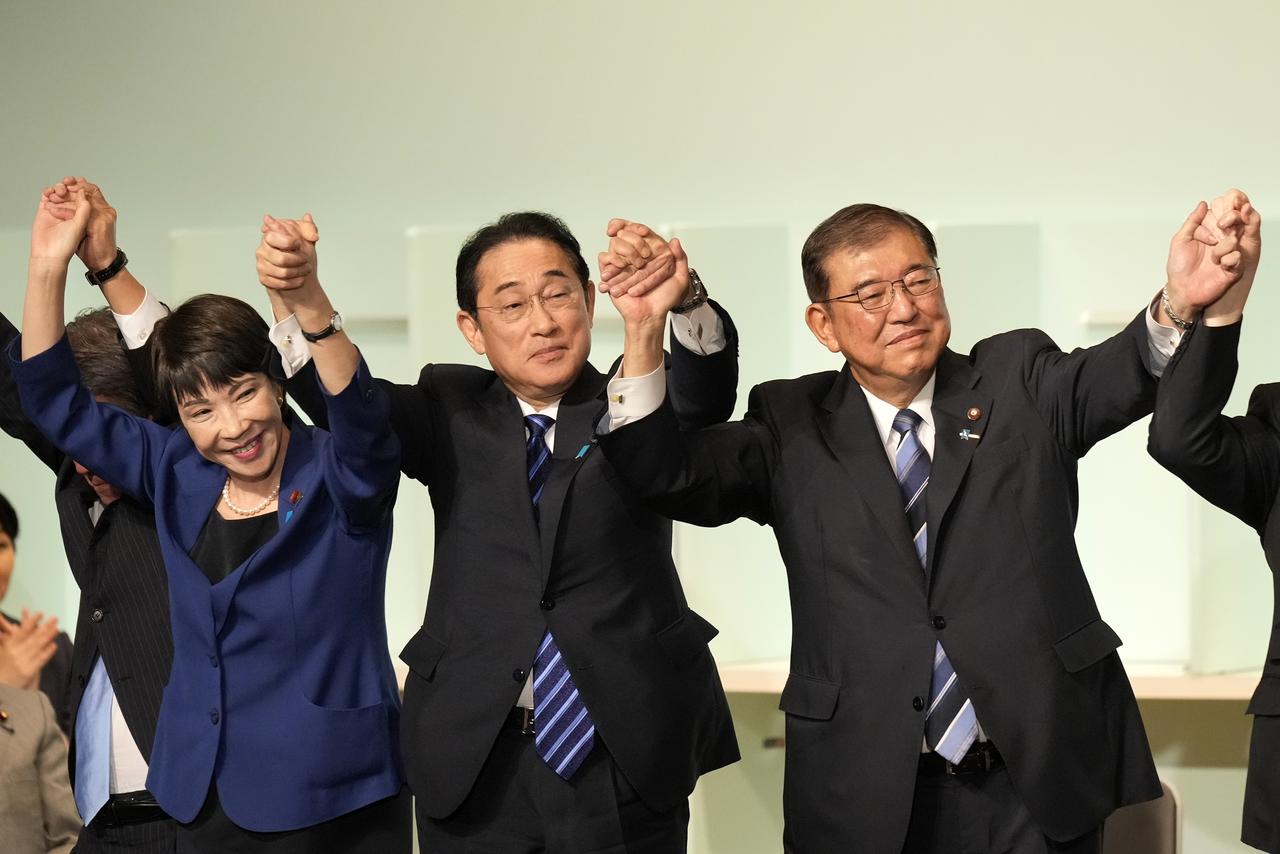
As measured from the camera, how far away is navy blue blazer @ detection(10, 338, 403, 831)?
2.38 m

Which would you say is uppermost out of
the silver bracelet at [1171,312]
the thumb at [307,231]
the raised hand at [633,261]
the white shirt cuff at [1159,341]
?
the thumb at [307,231]

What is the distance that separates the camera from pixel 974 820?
2113 mm

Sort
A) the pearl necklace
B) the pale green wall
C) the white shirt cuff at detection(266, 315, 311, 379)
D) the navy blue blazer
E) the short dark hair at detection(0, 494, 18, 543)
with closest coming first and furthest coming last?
1. the white shirt cuff at detection(266, 315, 311, 379)
2. the navy blue blazer
3. the pearl necklace
4. the short dark hair at detection(0, 494, 18, 543)
5. the pale green wall

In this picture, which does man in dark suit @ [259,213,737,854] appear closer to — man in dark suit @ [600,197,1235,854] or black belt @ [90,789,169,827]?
man in dark suit @ [600,197,1235,854]

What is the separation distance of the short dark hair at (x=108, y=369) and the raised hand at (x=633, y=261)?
3.60 feet

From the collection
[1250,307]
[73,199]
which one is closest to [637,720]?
[73,199]

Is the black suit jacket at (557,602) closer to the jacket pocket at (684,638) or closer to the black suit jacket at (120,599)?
the jacket pocket at (684,638)

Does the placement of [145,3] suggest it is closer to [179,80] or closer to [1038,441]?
[179,80]

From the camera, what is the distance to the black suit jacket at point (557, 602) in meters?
2.32

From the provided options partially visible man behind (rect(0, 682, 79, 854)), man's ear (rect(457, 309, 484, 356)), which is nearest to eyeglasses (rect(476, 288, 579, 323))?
man's ear (rect(457, 309, 484, 356))

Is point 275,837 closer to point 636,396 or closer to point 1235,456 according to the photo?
point 636,396

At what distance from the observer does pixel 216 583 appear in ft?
8.01

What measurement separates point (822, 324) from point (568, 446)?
47 centimetres

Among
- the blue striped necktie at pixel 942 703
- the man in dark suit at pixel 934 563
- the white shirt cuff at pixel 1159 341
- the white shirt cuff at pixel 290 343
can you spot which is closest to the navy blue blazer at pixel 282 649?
the white shirt cuff at pixel 290 343
